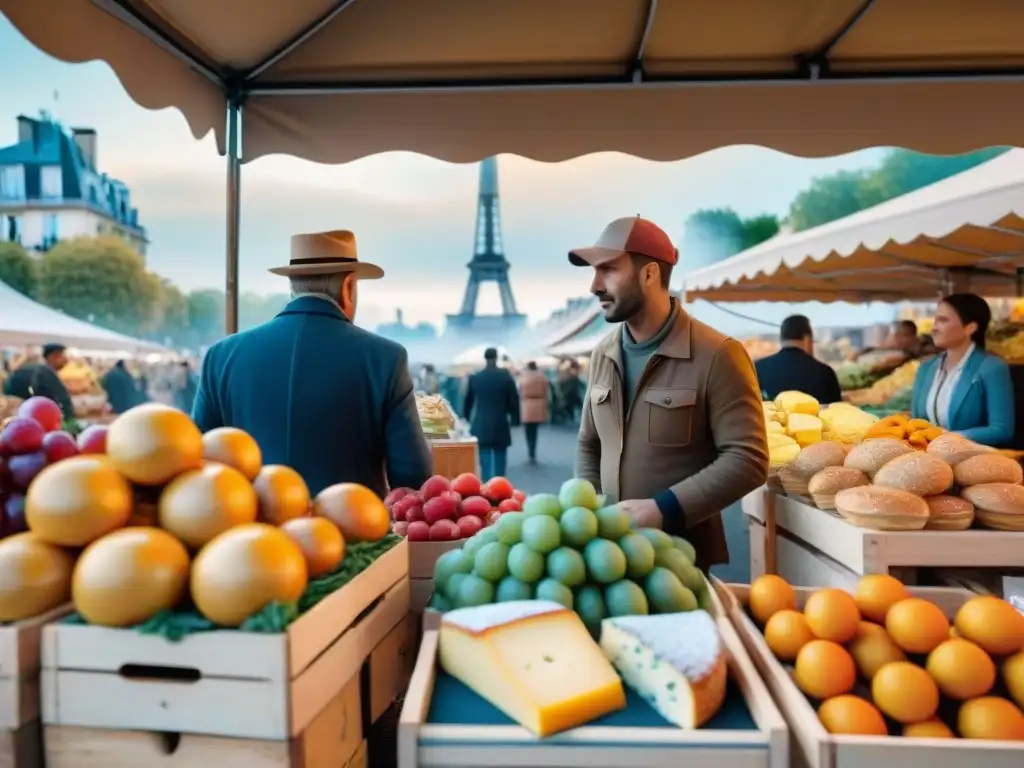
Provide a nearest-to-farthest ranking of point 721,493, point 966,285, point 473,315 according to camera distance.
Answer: point 721,493
point 966,285
point 473,315

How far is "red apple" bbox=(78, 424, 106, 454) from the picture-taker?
55.8 inches

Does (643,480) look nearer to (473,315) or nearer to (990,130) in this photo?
(990,130)

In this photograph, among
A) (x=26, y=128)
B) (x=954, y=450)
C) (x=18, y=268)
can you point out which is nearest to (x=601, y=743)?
(x=954, y=450)

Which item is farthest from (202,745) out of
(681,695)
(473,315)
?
(473,315)

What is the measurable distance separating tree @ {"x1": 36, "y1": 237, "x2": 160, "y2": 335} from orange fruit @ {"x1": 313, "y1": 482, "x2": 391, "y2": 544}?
77.1ft

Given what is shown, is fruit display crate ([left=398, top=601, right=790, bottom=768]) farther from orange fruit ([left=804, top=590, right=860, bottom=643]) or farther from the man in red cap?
the man in red cap

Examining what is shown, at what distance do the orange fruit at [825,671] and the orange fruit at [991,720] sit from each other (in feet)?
0.56

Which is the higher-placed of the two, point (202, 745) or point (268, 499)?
point (268, 499)

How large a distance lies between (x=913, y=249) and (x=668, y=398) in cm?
416

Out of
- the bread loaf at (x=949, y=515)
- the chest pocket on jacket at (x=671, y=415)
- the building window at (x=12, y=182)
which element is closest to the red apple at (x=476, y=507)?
the chest pocket on jacket at (x=671, y=415)

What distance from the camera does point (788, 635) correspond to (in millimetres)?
1383

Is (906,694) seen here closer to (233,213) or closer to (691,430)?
(691,430)

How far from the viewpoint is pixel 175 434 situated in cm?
125

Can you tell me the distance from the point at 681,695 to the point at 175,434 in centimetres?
90
